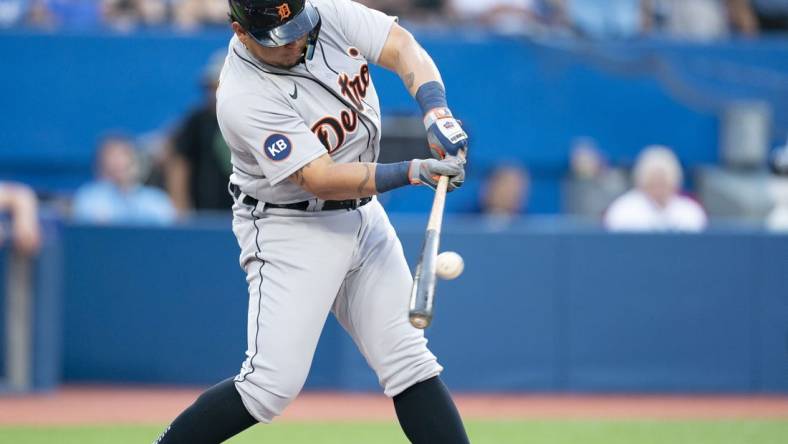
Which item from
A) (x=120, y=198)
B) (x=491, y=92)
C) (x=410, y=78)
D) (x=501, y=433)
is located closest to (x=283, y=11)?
(x=410, y=78)

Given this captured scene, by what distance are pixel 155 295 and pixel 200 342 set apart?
0.41m

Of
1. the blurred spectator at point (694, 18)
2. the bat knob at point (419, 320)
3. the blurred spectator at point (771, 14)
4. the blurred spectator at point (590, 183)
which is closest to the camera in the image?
the bat knob at point (419, 320)

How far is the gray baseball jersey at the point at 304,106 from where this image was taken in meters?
3.98

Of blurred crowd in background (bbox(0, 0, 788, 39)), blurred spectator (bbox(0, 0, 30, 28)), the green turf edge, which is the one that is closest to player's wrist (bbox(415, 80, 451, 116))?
the green turf edge

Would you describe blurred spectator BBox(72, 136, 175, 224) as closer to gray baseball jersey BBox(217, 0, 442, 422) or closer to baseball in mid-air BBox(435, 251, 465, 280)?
gray baseball jersey BBox(217, 0, 442, 422)

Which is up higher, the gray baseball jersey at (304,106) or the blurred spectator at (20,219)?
the blurred spectator at (20,219)

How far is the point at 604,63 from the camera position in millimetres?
10352

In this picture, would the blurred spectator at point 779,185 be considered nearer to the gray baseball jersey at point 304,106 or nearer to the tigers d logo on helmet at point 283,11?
the gray baseball jersey at point 304,106

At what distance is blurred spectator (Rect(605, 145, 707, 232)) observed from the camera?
26.9 ft

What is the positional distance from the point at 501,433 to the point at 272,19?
128 inches

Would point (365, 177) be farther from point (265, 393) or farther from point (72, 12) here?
point (72, 12)

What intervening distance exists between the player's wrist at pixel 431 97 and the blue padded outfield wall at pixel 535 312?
11.9 ft

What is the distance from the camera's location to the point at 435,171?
3.87 metres

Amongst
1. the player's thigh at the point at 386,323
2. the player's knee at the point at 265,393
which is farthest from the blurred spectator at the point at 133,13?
the player's knee at the point at 265,393
